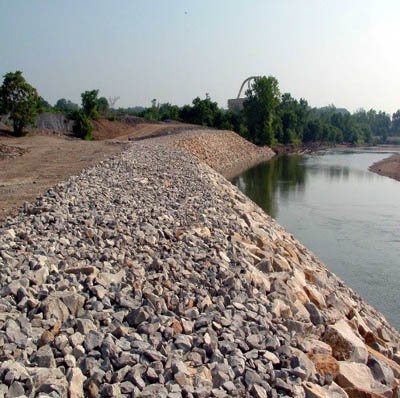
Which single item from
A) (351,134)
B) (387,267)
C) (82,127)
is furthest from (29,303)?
(351,134)

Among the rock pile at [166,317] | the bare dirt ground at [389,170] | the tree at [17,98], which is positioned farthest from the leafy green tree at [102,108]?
the rock pile at [166,317]

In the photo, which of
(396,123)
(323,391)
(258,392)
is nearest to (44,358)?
(258,392)

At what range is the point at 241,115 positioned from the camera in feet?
166

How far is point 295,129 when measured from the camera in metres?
59.6

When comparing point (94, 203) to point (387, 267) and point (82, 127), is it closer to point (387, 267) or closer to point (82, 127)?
point (387, 267)

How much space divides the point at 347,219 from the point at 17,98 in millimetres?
17421

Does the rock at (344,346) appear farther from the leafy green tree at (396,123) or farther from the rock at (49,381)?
the leafy green tree at (396,123)

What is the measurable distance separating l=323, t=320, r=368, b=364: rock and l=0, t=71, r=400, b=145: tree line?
22789mm

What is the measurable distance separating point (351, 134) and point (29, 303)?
76966mm

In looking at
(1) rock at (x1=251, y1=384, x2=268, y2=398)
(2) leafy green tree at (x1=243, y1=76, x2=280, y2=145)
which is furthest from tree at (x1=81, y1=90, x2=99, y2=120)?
(1) rock at (x1=251, y1=384, x2=268, y2=398)

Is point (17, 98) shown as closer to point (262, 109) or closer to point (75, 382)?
point (75, 382)

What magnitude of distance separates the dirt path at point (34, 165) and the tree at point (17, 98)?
128 cm

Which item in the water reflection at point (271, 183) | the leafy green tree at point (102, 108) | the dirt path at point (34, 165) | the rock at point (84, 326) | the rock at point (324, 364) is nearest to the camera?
the rock at point (84, 326)

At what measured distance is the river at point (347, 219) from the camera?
10.1 metres
